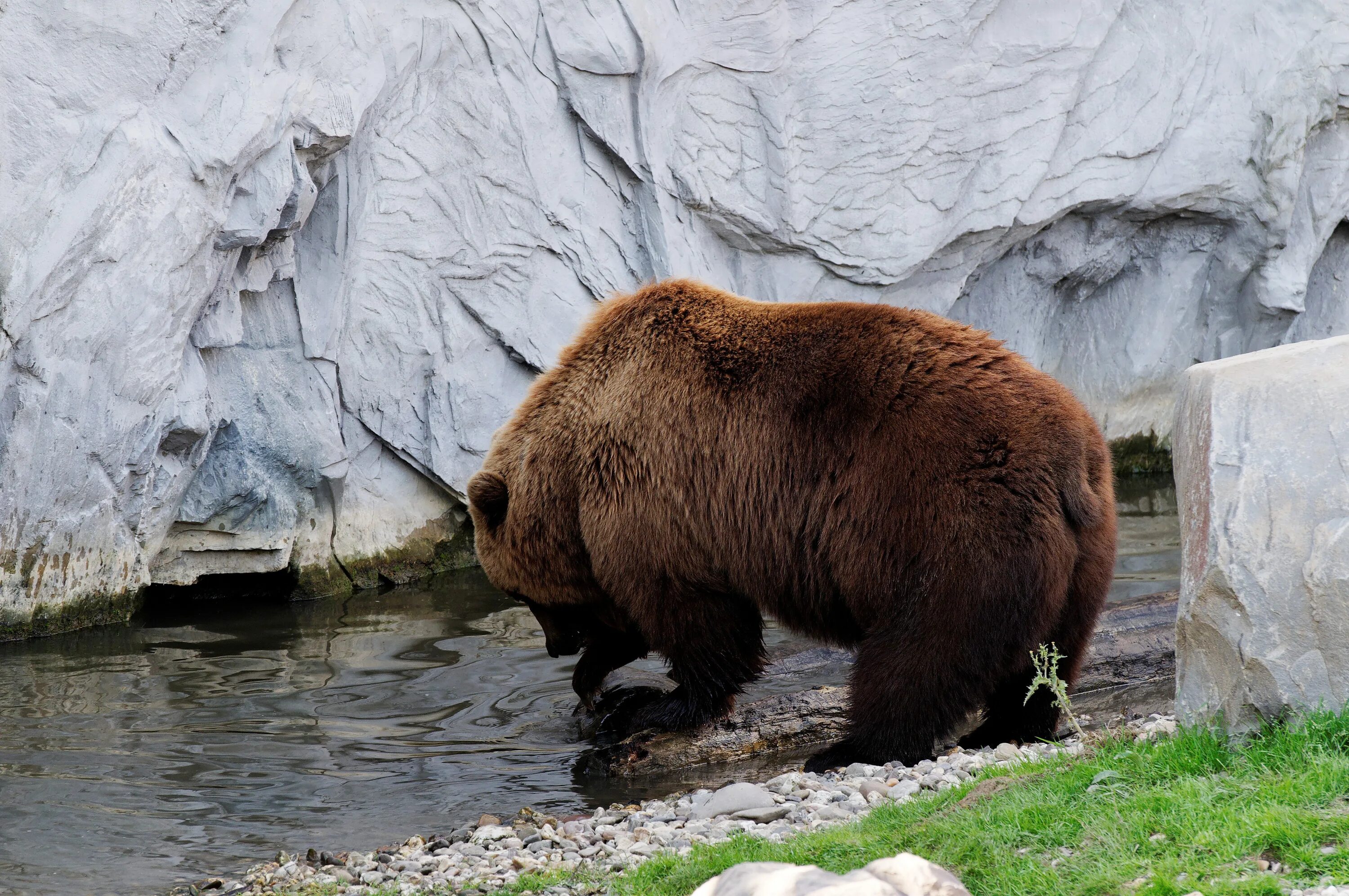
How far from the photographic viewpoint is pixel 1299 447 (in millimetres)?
3660

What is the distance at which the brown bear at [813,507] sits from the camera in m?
4.91

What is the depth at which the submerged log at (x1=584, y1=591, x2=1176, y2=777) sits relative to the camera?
19.4 ft

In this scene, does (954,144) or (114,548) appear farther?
(954,144)

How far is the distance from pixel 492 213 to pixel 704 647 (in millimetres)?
5703

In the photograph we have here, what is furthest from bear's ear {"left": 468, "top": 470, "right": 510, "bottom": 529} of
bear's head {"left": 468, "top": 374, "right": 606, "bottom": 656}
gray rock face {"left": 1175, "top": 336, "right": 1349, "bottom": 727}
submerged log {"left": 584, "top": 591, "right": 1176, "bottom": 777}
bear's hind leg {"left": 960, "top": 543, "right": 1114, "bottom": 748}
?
gray rock face {"left": 1175, "top": 336, "right": 1349, "bottom": 727}

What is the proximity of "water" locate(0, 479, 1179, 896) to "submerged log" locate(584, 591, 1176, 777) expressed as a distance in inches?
5.2

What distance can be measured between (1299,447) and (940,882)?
1807mm

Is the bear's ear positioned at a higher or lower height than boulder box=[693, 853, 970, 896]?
higher

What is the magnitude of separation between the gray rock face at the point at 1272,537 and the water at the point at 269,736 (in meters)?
2.67

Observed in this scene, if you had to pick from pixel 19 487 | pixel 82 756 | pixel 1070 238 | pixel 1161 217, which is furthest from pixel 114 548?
pixel 1161 217

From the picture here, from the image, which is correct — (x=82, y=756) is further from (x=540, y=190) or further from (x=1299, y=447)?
(x=540, y=190)

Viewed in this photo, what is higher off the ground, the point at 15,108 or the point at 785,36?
the point at 785,36

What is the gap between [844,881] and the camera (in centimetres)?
260

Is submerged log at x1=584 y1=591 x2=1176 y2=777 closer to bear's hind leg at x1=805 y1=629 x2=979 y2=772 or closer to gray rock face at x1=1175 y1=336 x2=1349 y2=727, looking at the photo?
bear's hind leg at x1=805 y1=629 x2=979 y2=772
